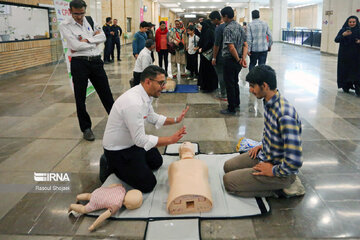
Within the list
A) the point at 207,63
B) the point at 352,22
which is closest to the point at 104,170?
the point at 207,63

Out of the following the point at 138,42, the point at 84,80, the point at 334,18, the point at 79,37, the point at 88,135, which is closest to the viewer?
the point at 79,37

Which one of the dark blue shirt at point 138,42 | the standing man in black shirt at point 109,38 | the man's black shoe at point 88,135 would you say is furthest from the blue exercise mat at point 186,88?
the standing man in black shirt at point 109,38

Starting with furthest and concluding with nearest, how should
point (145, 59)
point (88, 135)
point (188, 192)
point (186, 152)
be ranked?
point (145, 59) → point (88, 135) → point (186, 152) → point (188, 192)

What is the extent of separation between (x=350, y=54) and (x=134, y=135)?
19.2 ft

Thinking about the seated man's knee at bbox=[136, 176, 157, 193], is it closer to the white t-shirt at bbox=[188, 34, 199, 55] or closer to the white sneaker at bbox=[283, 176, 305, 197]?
the white sneaker at bbox=[283, 176, 305, 197]

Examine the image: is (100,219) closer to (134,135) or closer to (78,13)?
(134,135)

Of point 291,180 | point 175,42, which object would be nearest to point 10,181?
point 291,180

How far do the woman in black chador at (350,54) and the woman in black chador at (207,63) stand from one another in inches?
106

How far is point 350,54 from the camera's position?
665 centimetres

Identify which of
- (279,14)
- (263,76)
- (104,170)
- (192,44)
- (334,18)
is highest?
(279,14)

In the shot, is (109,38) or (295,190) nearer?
(295,190)

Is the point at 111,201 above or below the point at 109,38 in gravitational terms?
below

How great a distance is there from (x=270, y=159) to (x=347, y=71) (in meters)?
5.08

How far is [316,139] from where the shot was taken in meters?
4.18
